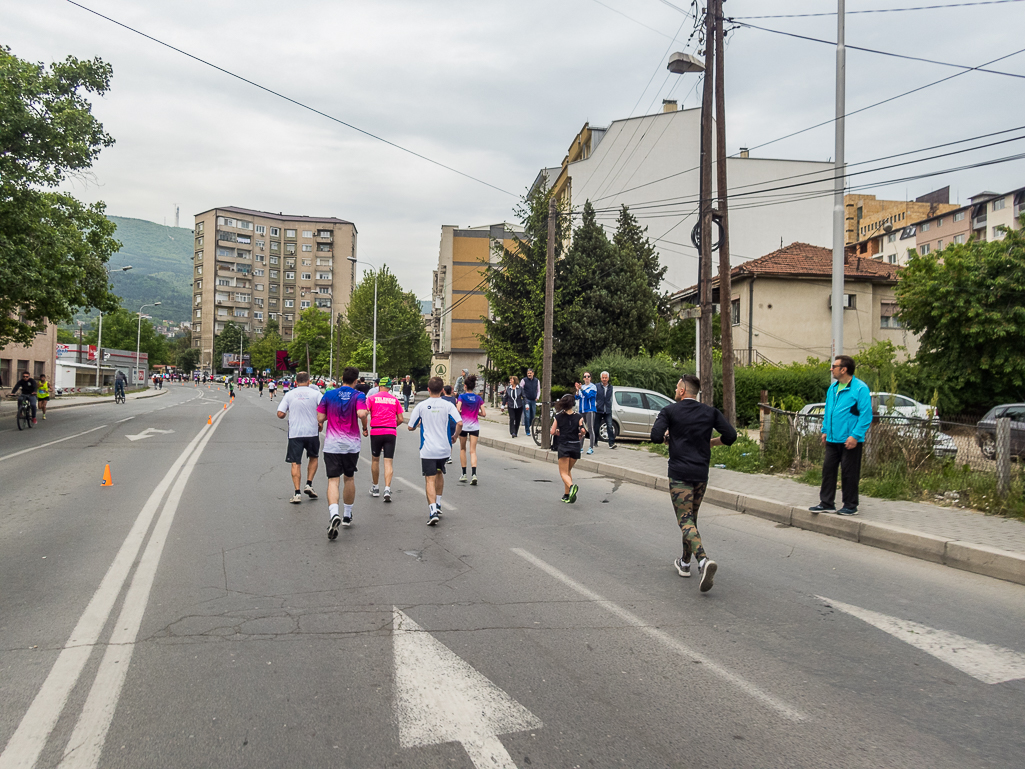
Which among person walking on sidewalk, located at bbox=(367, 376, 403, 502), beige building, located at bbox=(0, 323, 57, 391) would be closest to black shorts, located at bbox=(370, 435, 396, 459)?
person walking on sidewalk, located at bbox=(367, 376, 403, 502)

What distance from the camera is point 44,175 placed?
2189 centimetres

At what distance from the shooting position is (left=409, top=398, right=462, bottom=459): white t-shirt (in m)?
8.52

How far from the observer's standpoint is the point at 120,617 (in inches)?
185

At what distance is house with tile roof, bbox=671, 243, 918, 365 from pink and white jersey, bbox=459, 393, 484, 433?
2168 centimetres

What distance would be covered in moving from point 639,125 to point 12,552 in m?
42.2

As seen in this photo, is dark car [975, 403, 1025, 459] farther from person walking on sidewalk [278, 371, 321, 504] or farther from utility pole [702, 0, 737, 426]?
person walking on sidewalk [278, 371, 321, 504]

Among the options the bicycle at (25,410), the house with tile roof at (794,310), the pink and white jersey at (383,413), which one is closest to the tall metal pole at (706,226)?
the pink and white jersey at (383,413)

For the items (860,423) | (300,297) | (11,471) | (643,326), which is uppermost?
(300,297)

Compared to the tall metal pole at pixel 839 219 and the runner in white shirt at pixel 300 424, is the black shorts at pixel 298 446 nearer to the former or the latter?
the runner in white shirt at pixel 300 424

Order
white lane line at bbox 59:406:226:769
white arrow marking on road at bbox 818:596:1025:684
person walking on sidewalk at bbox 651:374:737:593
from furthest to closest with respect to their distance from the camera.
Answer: person walking on sidewalk at bbox 651:374:737:593, white arrow marking on road at bbox 818:596:1025:684, white lane line at bbox 59:406:226:769

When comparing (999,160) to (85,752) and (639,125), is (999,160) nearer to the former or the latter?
(85,752)

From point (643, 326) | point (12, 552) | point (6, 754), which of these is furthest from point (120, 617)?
point (643, 326)

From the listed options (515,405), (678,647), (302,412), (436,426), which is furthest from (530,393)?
(678,647)

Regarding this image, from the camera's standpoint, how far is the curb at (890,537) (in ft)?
21.2
